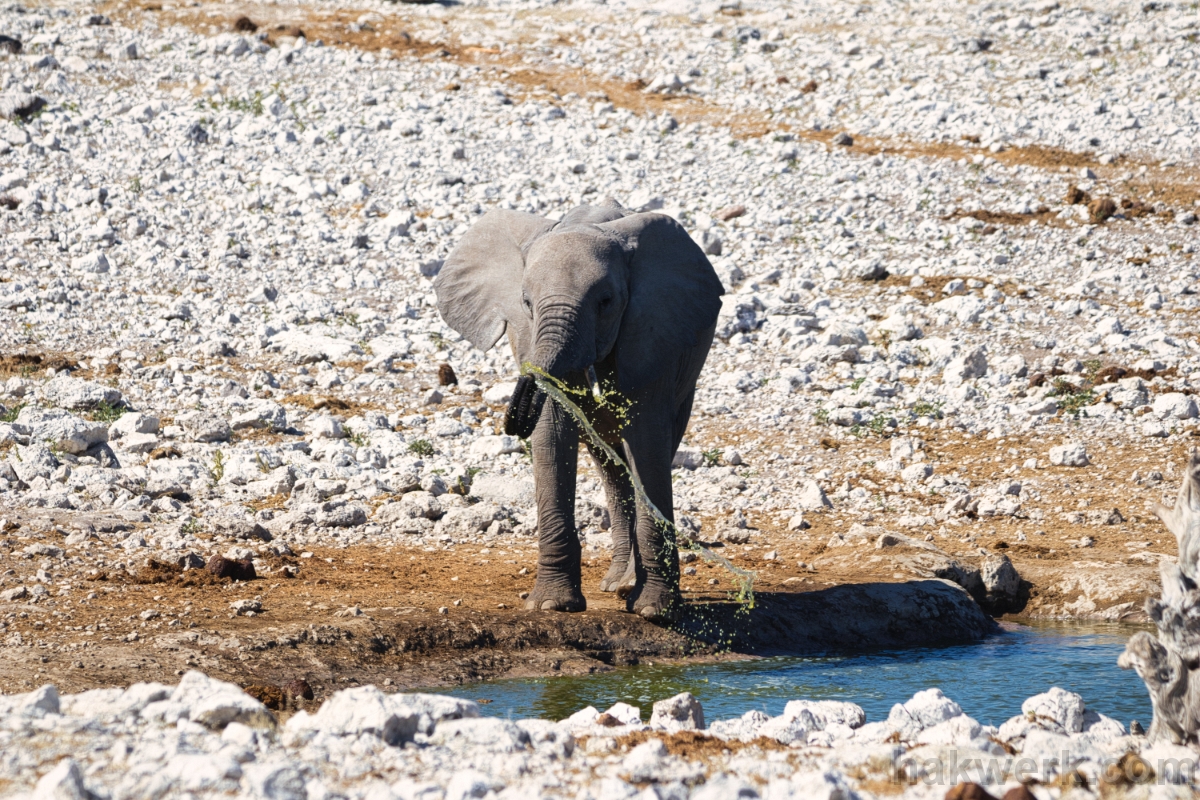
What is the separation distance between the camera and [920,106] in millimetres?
21766

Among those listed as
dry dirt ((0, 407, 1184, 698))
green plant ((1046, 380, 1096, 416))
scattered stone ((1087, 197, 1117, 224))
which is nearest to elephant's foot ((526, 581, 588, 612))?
dry dirt ((0, 407, 1184, 698))

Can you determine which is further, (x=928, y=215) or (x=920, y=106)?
(x=920, y=106)

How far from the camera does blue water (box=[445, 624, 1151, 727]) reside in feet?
22.9

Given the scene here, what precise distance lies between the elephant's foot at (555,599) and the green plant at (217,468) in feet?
12.6

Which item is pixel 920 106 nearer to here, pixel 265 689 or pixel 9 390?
pixel 9 390

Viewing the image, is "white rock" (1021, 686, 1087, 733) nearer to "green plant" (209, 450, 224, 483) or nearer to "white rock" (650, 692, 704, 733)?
"white rock" (650, 692, 704, 733)

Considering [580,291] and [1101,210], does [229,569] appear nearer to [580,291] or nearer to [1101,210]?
[580,291]

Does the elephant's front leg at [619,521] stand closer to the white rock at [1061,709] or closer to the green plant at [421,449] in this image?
the green plant at [421,449]

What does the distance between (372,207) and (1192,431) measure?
1095cm

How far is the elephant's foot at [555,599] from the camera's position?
26.7ft

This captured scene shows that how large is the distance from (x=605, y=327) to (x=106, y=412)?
639 centimetres

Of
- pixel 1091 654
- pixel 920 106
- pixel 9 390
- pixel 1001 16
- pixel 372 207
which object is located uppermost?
pixel 1001 16

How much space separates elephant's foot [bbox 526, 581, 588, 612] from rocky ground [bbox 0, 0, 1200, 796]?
19 centimetres

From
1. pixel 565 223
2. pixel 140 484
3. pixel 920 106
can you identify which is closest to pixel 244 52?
pixel 920 106
